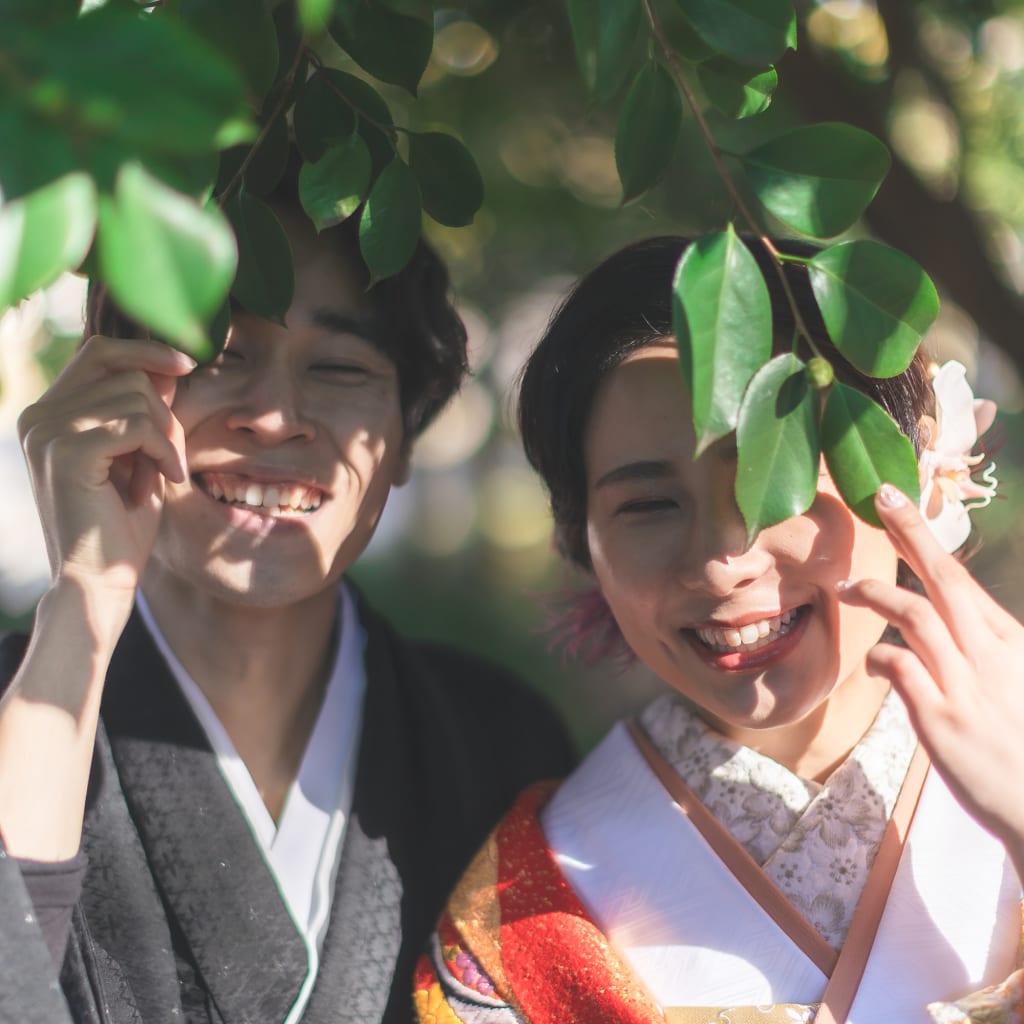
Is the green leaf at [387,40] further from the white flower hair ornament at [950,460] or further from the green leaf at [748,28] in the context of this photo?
the white flower hair ornament at [950,460]

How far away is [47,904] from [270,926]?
0.52m

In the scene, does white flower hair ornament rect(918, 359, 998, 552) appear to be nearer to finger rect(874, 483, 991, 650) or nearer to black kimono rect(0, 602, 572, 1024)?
finger rect(874, 483, 991, 650)

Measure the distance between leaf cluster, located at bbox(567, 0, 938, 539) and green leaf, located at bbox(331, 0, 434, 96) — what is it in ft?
0.86

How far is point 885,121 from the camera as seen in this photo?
2375 millimetres

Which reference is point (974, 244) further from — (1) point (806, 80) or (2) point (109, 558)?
(2) point (109, 558)

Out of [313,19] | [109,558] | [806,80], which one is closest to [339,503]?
[109,558]

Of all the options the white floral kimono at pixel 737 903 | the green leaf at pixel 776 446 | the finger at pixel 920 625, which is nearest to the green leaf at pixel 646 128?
the green leaf at pixel 776 446

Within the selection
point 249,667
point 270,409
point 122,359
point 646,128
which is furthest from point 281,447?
point 646,128

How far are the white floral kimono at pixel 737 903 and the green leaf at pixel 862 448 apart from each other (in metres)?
0.59

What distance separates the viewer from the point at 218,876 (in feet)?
5.57

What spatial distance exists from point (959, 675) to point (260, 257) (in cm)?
93

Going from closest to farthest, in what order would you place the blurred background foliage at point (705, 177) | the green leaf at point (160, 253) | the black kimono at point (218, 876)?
the green leaf at point (160, 253) → the black kimono at point (218, 876) → the blurred background foliage at point (705, 177)

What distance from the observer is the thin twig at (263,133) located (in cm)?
129

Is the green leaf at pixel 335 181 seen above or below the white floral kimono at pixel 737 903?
above
